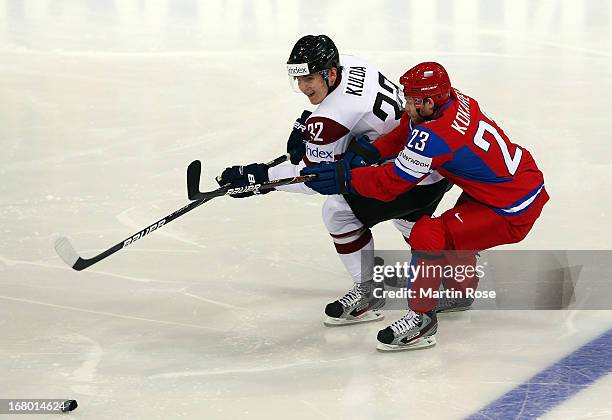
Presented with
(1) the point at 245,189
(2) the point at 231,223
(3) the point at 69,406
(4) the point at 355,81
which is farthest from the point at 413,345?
(2) the point at 231,223

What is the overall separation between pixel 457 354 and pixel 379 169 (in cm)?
64

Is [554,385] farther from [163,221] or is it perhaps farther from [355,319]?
[163,221]

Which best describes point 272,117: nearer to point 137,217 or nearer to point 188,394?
point 137,217

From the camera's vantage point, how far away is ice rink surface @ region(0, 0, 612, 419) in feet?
10.9

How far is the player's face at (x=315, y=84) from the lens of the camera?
3787mm

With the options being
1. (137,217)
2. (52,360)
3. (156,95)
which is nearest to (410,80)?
(52,360)

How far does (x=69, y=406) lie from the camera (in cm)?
313

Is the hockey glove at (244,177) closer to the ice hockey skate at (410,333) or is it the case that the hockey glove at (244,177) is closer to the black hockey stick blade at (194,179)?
the black hockey stick blade at (194,179)

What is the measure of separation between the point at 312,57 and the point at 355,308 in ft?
2.92

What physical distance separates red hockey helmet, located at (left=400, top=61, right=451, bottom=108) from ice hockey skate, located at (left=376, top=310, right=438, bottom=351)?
2.28ft

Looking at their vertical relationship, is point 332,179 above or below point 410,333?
above

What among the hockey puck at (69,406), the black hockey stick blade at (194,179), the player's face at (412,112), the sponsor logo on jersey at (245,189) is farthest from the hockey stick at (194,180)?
the hockey puck at (69,406)

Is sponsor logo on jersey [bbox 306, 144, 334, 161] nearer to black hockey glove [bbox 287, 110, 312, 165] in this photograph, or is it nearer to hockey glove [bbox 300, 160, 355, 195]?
hockey glove [bbox 300, 160, 355, 195]

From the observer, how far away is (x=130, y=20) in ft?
29.1
